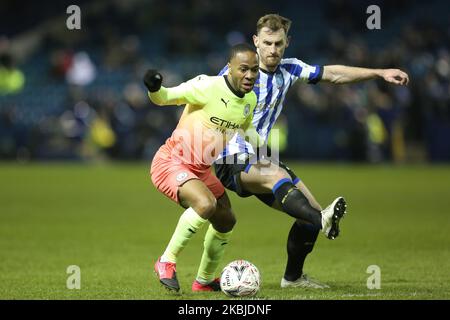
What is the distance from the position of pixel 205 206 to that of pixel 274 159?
1061 mm

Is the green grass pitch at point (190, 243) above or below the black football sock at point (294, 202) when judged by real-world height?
below

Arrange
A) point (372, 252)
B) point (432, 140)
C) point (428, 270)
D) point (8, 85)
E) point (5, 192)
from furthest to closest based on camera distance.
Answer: point (8, 85) < point (432, 140) < point (5, 192) < point (372, 252) < point (428, 270)

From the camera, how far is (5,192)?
1802cm

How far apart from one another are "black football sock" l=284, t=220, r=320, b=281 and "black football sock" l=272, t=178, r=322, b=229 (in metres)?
0.75

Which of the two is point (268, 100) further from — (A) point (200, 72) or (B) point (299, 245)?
(A) point (200, 72)

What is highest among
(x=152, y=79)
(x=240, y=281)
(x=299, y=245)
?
(x=152, y=79)

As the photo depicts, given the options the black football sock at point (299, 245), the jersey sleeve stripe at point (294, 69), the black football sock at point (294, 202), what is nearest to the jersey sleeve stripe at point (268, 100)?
the jersey sleeve stripe at point (294, 69)

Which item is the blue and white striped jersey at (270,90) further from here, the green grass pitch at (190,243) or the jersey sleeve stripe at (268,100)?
the green grass pitch at (190,243)

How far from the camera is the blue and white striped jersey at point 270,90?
26.1 ft

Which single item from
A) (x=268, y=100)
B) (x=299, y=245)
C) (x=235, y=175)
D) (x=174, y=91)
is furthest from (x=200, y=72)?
(x=174, y=91)

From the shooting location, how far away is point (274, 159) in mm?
8047

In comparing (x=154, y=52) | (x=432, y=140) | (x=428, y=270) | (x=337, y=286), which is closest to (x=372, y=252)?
(x=428, y=270)
